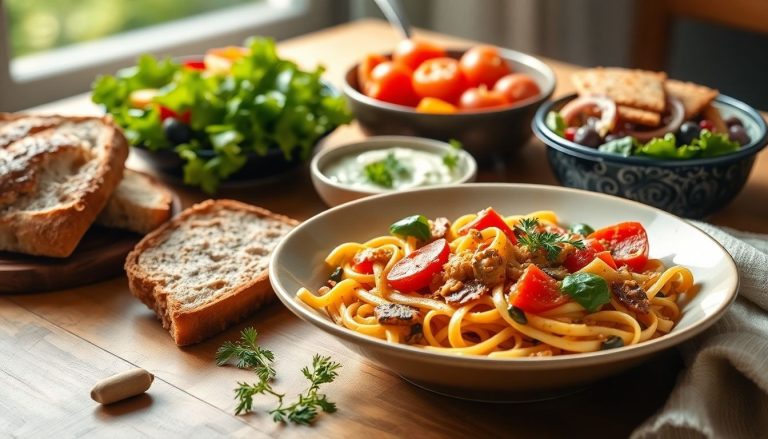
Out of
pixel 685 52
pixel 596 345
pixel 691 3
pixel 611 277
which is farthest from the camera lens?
pixel 685 52

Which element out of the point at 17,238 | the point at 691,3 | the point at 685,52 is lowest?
the point at 685,52

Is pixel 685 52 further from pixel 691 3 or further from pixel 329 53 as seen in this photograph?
pixel 329 53

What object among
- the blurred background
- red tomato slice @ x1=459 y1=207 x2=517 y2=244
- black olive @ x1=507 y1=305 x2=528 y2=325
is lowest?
the blurred background

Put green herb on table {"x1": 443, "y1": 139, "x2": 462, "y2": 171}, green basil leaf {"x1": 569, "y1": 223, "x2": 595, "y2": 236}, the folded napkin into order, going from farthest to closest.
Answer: green herb on table {"x1": 443, "y1": 139, "x2": 462, "y2": 171} < green basil leaf {"x1": 569, "y1": 223, "x2": 595, "y2": 236} < the folded napkin

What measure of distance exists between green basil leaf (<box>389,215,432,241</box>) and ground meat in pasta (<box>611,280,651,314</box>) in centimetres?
40

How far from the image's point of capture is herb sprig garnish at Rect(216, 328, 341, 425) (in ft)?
5.71

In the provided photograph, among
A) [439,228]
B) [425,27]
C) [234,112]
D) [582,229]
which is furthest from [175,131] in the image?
[425,27]

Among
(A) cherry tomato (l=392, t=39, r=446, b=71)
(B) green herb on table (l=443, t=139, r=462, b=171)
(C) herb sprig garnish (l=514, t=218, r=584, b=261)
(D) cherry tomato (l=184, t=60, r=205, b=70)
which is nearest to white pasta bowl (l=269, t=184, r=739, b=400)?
(C) herb sprig garnish (l=514, t=218, r=584, b=261)

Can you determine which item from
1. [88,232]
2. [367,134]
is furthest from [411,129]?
[88,232]

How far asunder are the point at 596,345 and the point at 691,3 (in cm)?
325

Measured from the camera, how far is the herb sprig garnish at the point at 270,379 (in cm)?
174

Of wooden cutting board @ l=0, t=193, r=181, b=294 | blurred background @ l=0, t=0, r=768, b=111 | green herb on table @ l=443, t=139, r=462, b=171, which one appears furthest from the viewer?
blurred background @ l=0, t=0, r=768, b=111

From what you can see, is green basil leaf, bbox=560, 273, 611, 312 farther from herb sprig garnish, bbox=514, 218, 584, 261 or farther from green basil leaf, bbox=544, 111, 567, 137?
green basil leaf, bbox=544, 111, 567, 137

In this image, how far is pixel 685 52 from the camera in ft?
18.3
